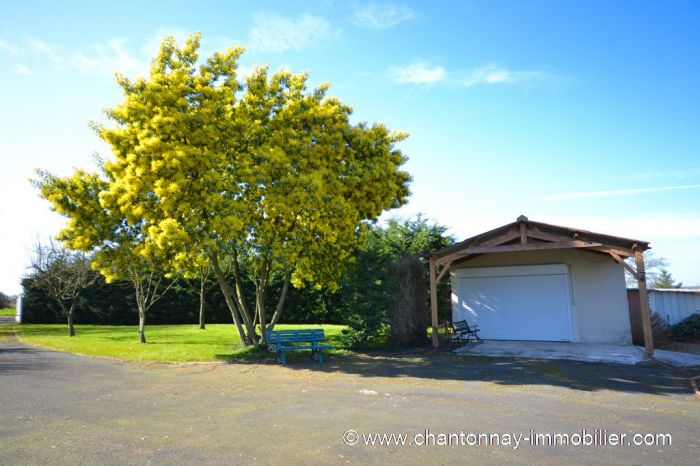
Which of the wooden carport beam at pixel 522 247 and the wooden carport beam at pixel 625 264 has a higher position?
the wooden carport beam at pixel 522 247

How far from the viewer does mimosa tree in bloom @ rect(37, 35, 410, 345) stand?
12180 millimetres

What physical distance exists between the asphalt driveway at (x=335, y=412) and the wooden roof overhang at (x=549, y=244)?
283 centimetres

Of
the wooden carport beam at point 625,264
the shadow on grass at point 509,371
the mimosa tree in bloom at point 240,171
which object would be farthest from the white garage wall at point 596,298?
the mimosa tree in bloom at point 240,171

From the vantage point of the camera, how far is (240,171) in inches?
503

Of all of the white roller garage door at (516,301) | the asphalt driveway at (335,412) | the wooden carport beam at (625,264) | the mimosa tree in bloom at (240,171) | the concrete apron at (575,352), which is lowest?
the asphalt driveway at (335,412)

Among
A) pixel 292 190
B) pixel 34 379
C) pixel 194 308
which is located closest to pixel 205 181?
pixel 292 190

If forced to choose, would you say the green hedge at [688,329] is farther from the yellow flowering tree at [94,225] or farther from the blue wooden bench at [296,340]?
the yellow flowering tree at [94,225]

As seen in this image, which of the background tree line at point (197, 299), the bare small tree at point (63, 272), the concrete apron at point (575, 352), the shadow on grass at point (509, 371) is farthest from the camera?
the bare small tree at point (63, 272)

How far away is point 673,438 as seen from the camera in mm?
5578

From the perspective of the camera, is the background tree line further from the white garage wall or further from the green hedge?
the green hedge

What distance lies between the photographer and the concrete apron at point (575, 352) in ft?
38.6

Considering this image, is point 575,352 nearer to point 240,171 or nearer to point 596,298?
point 596,298

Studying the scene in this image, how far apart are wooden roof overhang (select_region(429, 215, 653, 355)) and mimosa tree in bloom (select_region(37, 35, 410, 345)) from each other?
2.87m

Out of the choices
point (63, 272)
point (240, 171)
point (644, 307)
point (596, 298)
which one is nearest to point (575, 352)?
point (644, 307)
